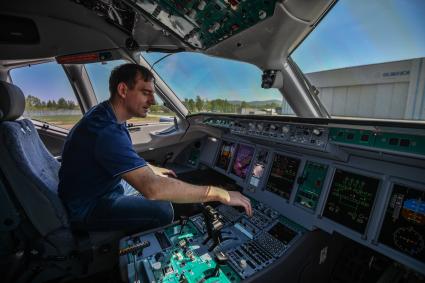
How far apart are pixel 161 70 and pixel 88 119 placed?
5.98 feet

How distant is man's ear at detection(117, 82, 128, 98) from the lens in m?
1.34

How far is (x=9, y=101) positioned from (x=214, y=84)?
98.2 inches

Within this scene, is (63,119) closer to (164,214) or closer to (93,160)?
(93,160)

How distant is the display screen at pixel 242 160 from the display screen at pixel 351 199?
0.92 metres

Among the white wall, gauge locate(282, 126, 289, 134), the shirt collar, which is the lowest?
the shirt collar

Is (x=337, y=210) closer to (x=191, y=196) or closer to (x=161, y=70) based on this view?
(x=191, y=196)

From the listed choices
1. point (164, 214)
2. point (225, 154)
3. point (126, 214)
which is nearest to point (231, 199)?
point (164, 214)

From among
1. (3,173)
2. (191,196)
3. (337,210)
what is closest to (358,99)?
(337,210)

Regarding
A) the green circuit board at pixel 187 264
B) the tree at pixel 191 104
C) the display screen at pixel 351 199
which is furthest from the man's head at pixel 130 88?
the tree at pixel 191 104

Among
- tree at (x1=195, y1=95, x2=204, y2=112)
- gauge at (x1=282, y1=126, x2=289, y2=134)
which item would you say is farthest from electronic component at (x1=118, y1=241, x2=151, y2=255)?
tree at (x1=195, y1=95, x2=204, y2=112)

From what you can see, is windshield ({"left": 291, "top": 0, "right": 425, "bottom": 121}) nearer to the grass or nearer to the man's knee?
the man's knee

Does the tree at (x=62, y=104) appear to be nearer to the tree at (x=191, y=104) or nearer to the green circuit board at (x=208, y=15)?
the tree at (x=191, y=104)

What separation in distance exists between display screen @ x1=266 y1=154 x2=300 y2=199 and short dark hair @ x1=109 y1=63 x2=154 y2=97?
1290 mm

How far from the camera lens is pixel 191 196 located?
1150 mm
